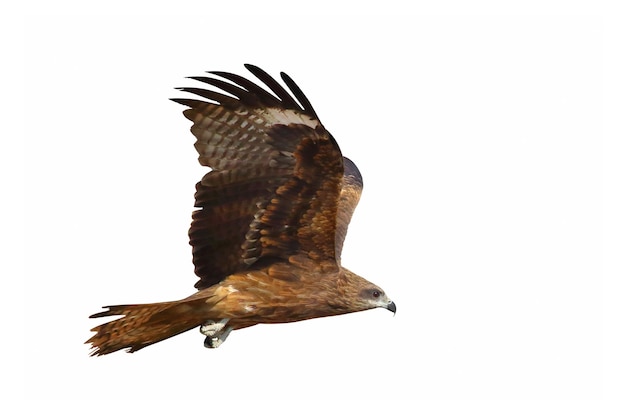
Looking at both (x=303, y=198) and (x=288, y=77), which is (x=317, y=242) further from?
(x=288, y=77)

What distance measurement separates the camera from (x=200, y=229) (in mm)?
13992

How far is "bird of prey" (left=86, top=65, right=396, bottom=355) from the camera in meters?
13.5

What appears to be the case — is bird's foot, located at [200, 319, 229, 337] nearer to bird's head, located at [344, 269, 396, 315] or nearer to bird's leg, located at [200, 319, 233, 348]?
bird's leg, located at [200, 319, 233, 348]

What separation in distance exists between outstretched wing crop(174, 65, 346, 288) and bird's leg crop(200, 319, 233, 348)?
14.3 inches

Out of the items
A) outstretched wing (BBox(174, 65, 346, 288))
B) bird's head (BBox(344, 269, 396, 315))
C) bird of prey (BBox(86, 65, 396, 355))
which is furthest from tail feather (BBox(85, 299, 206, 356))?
bird's head (BBox(344, 269, 396, 315))

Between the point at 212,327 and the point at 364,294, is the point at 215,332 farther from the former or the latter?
the point at 364,294

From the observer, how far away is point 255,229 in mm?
13938

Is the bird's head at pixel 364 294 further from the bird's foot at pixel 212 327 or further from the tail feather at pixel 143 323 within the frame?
the tail feather at pixel 143 323

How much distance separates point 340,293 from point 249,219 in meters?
0.93

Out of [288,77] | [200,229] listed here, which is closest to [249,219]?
[200,229]

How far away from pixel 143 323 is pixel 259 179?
143cm

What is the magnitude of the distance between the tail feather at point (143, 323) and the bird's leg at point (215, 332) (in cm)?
6

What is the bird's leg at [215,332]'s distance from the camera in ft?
45.7

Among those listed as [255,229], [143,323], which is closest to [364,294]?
[255,229]
